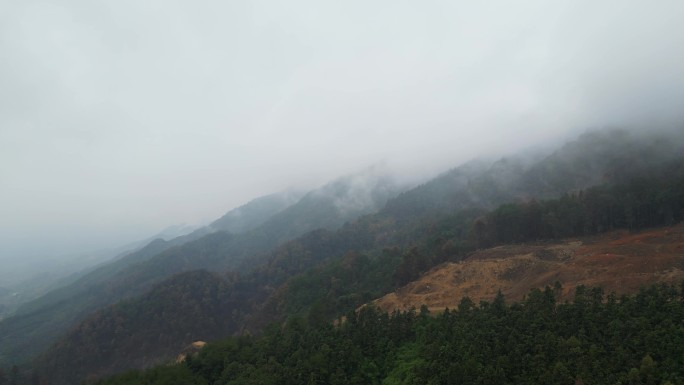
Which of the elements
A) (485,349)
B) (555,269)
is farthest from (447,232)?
(485,349)

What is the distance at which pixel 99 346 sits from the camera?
118m

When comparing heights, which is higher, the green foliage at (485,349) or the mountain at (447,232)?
the green foliage at (485,349)

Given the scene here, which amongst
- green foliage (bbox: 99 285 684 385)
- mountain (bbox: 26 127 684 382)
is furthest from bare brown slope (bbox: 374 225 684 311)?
green foliage (bbox: 99 285 684 385)

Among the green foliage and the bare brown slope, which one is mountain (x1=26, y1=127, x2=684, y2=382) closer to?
the bare brown slope

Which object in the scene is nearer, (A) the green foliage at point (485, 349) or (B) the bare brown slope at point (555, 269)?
(A) the green foliage at point (485, 349)

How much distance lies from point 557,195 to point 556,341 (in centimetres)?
12971

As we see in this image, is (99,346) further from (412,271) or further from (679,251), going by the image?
(679,251)

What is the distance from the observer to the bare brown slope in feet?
177

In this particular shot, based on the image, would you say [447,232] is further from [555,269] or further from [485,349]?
[485,349]

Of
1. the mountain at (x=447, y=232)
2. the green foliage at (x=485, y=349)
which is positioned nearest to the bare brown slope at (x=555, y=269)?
the mountain at (x=447, y=232)

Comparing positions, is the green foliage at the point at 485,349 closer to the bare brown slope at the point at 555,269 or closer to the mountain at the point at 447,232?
the bare brown slope at the point at 555,269

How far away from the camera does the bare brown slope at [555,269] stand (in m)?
53.9

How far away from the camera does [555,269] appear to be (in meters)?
65.6

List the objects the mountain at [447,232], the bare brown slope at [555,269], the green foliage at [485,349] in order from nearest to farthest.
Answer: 1. the green foliage at [485,349]
2. the bare brown slope at [555,269]
3. the mountain at [447,232]
